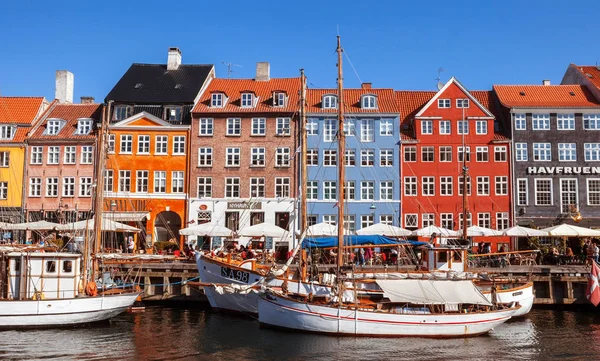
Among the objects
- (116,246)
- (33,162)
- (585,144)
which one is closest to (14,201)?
(33,162)

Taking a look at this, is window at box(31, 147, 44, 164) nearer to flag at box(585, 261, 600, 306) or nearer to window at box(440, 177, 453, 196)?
window at box(440, 177, 453, 196)

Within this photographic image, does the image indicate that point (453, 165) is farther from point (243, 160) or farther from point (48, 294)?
point (48, 294)

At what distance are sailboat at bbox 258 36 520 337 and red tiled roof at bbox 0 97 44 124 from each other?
31151mm

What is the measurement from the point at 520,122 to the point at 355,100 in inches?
484

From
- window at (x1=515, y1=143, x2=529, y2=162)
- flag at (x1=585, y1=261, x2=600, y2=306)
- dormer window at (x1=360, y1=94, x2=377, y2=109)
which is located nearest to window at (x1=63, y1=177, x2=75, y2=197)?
dormer window at (x1=360, y1=94, x2=377, y2=109)

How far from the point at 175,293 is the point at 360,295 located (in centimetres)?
1156

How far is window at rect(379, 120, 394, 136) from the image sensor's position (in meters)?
47.2

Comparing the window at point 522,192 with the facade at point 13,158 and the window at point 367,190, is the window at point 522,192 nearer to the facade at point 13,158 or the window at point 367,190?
the window at point 367,190

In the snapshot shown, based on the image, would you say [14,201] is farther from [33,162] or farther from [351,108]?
[351,108]

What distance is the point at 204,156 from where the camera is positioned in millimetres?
46969

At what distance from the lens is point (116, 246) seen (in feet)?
142

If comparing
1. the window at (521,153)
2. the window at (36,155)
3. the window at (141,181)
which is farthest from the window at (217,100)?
the window at (521,153)

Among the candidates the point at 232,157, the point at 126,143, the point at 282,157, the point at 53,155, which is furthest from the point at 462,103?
the point at 53,155

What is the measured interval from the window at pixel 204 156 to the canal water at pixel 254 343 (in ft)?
62.9
